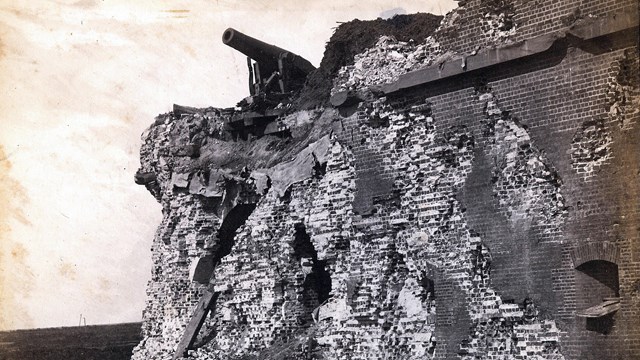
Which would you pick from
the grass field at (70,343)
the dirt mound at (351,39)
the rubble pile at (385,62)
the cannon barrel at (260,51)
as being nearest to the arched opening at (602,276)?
the rubble pile at (385,62)

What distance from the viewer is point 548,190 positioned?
11875 millimetres

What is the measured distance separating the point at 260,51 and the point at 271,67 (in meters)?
0.48

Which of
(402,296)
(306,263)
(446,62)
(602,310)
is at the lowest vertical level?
(602,310)

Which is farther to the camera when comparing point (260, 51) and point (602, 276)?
point (260, 51)

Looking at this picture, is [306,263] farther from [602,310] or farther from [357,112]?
[602,310]

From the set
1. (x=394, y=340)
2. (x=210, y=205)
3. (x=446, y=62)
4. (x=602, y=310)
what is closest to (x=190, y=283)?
(x=210, y=205)

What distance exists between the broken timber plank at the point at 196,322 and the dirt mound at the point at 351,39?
3.49 metres

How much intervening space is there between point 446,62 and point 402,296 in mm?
3065

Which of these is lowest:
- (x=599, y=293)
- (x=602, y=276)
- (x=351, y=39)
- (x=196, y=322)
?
(x=599, y=293)

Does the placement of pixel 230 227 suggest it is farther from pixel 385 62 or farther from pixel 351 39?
pixel 385 62

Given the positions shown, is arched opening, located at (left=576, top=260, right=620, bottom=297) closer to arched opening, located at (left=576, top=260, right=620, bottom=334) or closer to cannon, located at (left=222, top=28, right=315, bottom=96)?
arched opening, located at (left=576, top=260, right=620, bottom=334)

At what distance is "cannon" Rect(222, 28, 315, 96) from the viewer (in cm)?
1773

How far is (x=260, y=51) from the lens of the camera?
17.9 m

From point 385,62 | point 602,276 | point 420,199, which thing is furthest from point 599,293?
point 385,62
